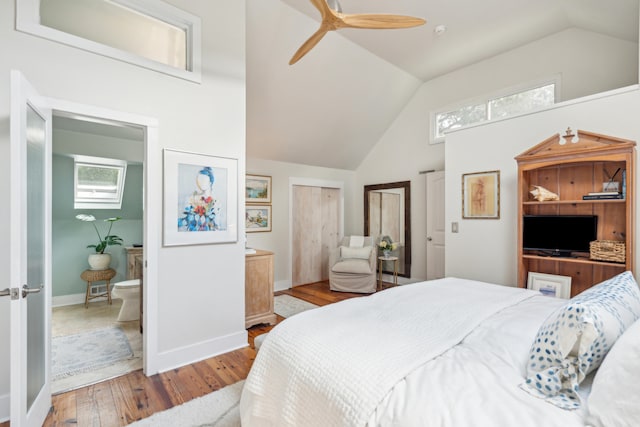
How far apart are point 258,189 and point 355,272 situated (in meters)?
2.08

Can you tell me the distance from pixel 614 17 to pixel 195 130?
13.4 ft

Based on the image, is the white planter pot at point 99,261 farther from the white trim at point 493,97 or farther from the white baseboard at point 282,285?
the white trim at point 493,97

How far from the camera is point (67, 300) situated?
417 centimetres

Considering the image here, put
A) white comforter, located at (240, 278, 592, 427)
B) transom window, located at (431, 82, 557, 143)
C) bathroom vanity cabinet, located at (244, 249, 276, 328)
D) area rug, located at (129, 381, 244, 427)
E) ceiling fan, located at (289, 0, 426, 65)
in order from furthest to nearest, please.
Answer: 1. transom window, located at (431, 82, 557, 143)
2. bathroom vanity cabinet, located at (244, 249, 276, 328)
3. ceiling fan, located at (289, 0, 426, 65)
4. area rug, located at (129, 381, 244, 427)
5. white comforter, located at (240, 278, 592, 427)

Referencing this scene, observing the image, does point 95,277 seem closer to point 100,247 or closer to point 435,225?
point 100,247

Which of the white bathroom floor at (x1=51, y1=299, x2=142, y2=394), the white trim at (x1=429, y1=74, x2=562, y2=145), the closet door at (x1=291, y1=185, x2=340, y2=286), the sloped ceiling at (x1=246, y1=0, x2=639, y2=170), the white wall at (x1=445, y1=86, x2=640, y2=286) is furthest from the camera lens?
the closet door at (x1=291, y1=185, x2=340, y2=286)

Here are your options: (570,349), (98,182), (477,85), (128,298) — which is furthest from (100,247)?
(477,85)

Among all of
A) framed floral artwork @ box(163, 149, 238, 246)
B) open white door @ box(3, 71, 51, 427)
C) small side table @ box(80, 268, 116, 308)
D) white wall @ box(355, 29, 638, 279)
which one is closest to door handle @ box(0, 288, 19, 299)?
open white door @ box(3, 71, 51, 427)

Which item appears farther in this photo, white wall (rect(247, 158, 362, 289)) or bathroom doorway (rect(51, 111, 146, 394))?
white wall (rect(247, 158, 362, 289))

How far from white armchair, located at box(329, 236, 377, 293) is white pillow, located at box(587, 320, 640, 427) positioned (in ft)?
13.0

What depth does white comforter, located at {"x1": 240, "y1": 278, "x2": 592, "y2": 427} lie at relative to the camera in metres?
0.96

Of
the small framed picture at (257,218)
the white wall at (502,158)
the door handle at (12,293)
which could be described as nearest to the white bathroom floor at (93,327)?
the door handle at (12,293)

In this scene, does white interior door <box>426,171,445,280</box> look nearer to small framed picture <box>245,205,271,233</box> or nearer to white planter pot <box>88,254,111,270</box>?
small framed picture <box>245,205,271,233</box>

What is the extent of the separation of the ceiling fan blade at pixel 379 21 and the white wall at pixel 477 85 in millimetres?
2761
